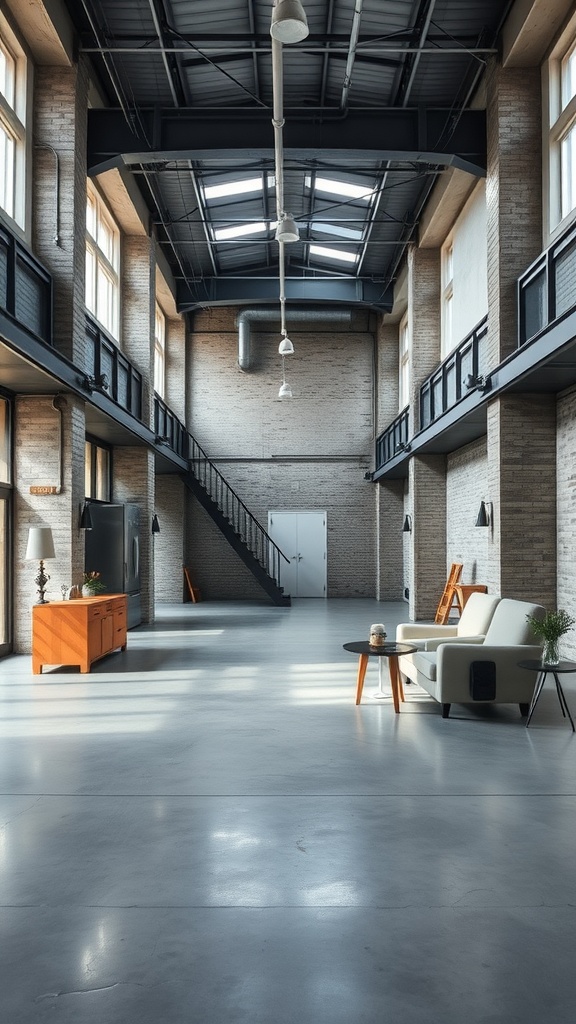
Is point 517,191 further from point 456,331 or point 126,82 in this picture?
point 126,82

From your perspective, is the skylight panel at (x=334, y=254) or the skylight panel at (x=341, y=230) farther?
the skylight panel at (x=334, y=254)

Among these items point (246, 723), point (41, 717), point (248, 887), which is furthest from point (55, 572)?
Answer: point (248, 887)

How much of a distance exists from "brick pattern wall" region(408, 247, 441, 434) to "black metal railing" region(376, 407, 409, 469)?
1.05m

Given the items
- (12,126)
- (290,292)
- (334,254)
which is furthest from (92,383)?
(290,292)

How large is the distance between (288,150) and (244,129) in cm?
69

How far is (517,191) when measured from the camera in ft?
33.3

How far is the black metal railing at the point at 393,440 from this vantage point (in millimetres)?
17355

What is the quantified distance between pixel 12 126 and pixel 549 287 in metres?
6.77

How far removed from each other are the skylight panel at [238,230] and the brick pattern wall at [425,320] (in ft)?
11.2

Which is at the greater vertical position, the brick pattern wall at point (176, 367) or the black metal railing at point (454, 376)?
the brick pattern wall at point (176, 367)

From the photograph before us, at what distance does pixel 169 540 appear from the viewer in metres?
21.0

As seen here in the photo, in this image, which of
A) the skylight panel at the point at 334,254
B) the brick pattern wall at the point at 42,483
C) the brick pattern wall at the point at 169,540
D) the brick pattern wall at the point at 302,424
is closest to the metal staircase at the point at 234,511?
the brick pattern wall at the point at 302,424

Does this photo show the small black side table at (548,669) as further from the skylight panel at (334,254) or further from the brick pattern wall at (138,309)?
the skylight panel at (334,254)

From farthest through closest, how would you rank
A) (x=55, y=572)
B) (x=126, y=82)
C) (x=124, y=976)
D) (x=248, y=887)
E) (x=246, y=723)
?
(x=126, y=82), (x=55, y=572), (x=246, y=723), (x=248, y=887), (x=124, y=976)
